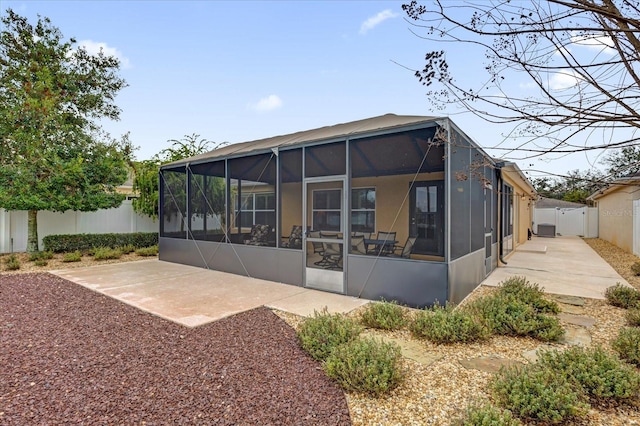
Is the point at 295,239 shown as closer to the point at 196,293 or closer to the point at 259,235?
the point at 259,235

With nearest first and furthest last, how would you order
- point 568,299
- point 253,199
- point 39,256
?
1. point 568,299
2. point 253,199
3. point 39,256

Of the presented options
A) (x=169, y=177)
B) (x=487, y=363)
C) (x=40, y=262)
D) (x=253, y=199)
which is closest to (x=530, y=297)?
(x=487, y=363)

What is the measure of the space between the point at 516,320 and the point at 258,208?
511 cm

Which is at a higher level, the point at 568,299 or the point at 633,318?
the point at 633,318

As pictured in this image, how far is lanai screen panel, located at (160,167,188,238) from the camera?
8.91 metres

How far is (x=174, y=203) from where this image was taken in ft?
30.2

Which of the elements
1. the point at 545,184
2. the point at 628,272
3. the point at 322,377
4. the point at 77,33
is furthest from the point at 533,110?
the point at 77,33

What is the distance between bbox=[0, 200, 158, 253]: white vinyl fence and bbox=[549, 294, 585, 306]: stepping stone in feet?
40.6

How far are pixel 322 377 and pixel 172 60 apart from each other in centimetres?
1018

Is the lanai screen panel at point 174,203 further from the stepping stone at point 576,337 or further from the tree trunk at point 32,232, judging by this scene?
the stepping stone at point 576,337

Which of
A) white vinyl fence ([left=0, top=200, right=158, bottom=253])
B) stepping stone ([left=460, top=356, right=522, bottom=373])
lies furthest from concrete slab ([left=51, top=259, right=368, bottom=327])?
white vinyl fence ([left=0, top=200, right=158, bottom=253])

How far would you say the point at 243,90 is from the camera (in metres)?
11.2

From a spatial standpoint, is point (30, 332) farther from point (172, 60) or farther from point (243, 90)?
point (243, 90)

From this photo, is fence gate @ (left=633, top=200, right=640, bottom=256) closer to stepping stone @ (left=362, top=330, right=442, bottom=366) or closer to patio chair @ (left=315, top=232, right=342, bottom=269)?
patio chair @ (left=315, top=232, right=342, bottom=269)
